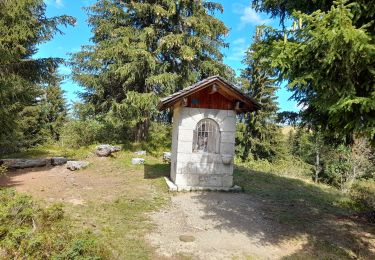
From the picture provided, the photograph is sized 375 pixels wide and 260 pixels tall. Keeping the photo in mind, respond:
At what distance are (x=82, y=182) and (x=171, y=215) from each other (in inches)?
190

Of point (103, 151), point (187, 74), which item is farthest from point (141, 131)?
point (187, 74)

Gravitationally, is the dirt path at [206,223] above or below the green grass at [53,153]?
below

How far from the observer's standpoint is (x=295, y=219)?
8.37 metres

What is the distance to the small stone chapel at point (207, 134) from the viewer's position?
1071cm

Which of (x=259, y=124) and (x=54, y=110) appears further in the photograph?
(x=54, y=110)

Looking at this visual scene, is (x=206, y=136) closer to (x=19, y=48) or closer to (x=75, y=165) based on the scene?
(x=75, y=165)

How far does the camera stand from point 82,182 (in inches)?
460

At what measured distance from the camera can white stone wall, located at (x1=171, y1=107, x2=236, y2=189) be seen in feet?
35.2

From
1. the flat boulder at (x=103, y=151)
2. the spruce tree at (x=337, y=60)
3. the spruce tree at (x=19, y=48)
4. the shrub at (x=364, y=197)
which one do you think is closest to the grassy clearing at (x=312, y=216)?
the shrub at (x=364, y=197)

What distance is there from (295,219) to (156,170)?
6719 mm

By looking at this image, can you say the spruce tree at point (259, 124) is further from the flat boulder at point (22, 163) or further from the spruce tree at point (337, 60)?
the spruce tree at point (337, 60)

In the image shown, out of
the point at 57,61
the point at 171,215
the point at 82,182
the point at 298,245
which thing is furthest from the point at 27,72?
the point at 298,245

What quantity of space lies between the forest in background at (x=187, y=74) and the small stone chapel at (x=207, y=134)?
5.63 feet

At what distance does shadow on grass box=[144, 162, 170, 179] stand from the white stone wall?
1.93 metres
